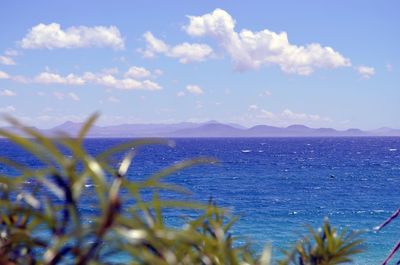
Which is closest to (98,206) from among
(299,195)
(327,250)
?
(327,250)

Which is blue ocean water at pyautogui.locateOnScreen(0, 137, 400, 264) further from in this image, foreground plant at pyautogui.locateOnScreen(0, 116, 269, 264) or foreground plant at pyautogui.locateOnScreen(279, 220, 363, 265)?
foreground plant at pyautogui.locateOnScreen(0, 116, 269, 264)

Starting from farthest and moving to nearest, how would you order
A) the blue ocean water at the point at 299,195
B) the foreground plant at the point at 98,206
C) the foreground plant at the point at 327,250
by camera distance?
the blue ocean water at the point at 299,195 < the foreground plant at the point at 327,250 < the foreground plant at the point at 98,206

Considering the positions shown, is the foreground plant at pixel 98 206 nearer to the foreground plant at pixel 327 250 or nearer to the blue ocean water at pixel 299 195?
the foreground plant at pixel 327 250

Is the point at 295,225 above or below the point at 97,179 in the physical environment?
below

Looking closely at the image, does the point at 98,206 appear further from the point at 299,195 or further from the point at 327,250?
the point at 299,195

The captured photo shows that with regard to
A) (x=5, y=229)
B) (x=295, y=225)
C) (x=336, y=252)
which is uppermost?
(x=5, y=229)

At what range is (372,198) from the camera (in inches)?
2355

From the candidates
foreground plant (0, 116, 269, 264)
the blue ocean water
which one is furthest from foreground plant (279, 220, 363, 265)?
the blue ocean water

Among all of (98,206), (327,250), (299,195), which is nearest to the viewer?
(98,206)

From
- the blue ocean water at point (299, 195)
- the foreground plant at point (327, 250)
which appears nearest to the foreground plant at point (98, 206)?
the foreground plant at point (327, 250)

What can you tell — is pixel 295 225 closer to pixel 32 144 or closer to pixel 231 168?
pixel 32 144

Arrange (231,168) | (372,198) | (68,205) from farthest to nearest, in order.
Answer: (231,168) < (372,198) < (68,205)

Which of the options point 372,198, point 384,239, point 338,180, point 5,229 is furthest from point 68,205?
point 338,180

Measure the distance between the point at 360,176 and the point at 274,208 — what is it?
3522 centimetres
